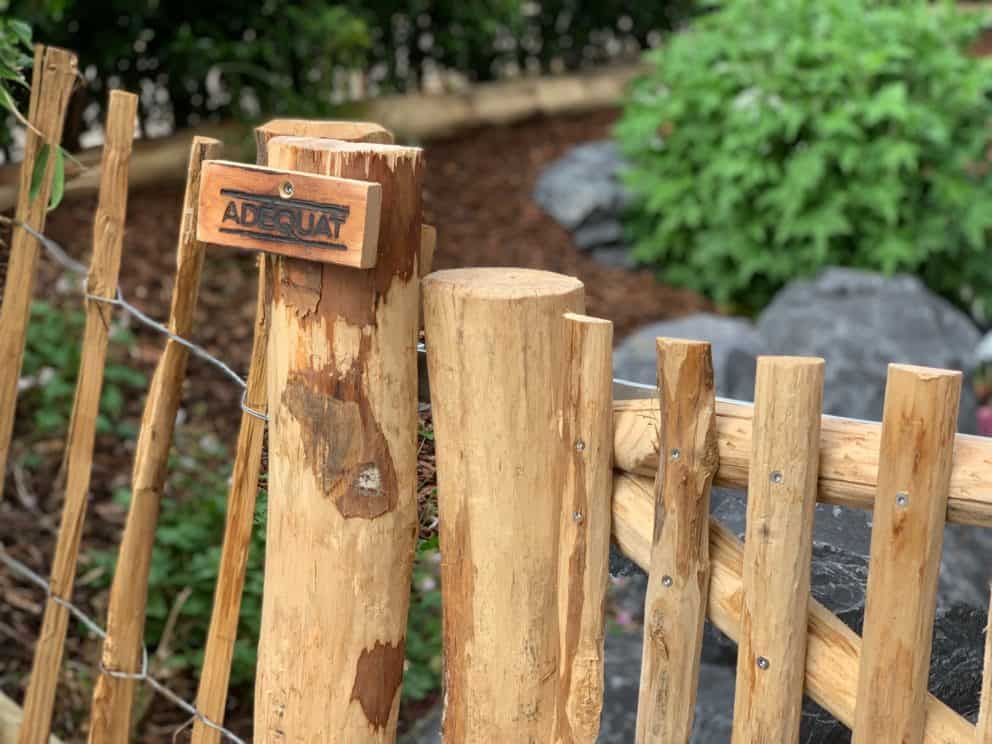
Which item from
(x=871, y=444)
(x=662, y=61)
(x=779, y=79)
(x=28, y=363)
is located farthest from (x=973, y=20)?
(x=871, y=444)

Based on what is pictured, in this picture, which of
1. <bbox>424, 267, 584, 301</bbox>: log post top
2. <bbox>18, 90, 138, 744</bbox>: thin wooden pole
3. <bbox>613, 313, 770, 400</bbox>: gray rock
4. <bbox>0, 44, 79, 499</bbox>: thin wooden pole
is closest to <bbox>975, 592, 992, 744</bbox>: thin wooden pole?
<bbox>424, 267, 584, 301</bbox>: log post top

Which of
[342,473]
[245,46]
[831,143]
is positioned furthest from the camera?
[831,143]

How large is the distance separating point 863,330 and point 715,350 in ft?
1.87

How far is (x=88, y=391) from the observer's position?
2160 mm

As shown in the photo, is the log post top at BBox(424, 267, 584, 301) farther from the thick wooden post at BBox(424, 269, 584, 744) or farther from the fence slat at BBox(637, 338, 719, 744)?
the fence slat at BBox(637, 338, 719, 744)

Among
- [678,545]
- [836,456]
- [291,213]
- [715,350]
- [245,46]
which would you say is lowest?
[678,545]

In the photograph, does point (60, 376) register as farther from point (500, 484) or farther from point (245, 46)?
point (500, 484)

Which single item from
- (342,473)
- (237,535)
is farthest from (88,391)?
(342,473)

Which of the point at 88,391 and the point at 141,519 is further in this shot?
the point at 88,391

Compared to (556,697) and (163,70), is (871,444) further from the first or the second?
(163,70)

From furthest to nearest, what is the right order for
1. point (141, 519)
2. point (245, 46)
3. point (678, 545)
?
point (245, 46) < point (141, 519) < point (678, 545)

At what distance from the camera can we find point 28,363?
153 inches

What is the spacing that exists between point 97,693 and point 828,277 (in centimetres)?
385

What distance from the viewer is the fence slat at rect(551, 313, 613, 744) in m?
1.53
